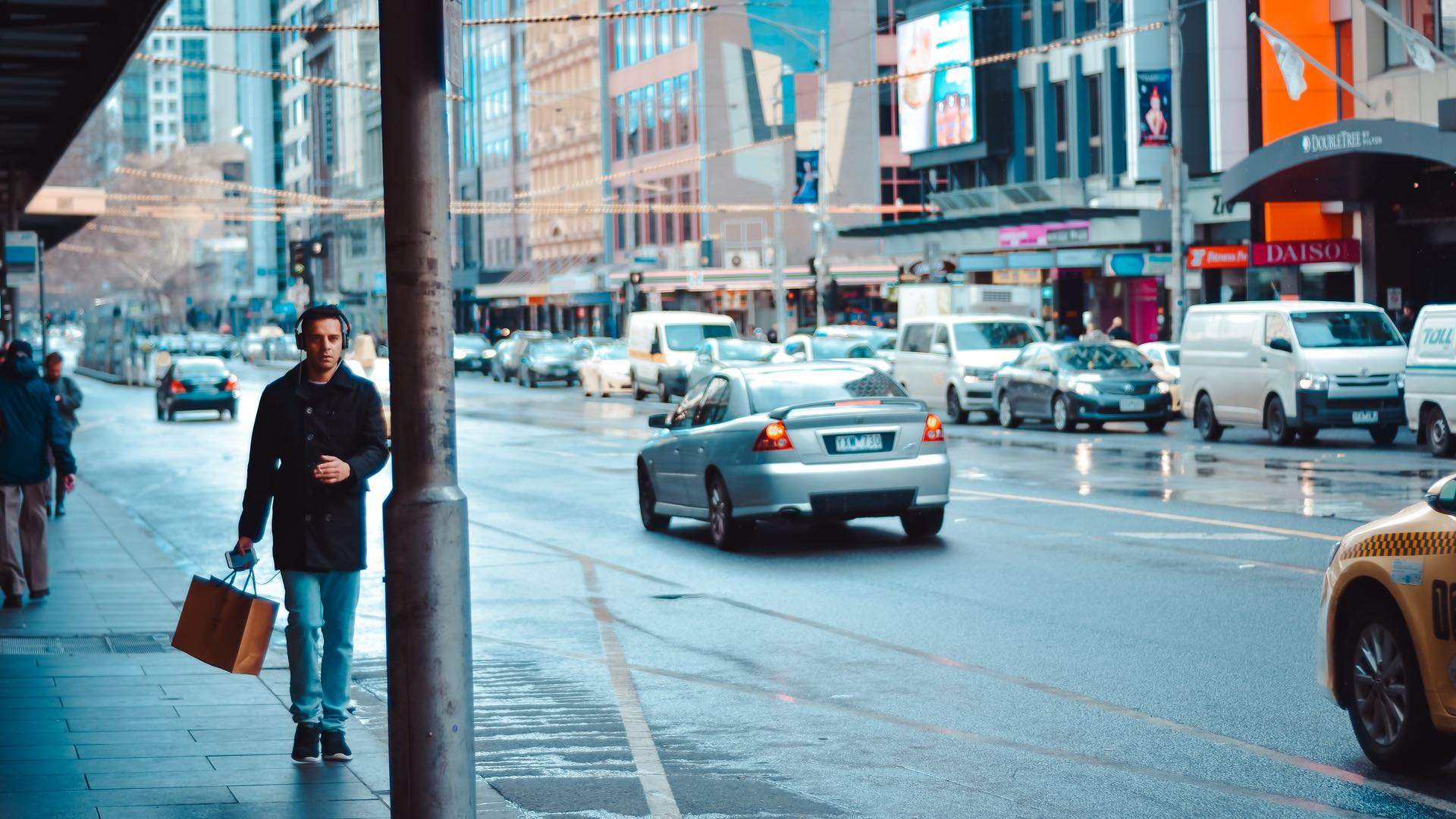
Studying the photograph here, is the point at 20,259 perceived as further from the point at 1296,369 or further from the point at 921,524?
the point at 921,524

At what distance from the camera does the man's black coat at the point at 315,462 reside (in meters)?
8.11

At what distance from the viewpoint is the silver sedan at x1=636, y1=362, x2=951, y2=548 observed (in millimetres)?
16172

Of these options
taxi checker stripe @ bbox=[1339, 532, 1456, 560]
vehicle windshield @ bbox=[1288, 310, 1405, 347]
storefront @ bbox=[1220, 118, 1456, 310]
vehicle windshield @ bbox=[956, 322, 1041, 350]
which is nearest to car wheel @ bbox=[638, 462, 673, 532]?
taxi checker stripe @ bbox=[1339, 532, 1456, 560]

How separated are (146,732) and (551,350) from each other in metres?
52.5

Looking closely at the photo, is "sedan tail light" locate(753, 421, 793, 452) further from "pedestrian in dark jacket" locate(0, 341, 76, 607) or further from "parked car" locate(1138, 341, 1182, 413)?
"parked car" locate(1138, 341, 1182, 413)

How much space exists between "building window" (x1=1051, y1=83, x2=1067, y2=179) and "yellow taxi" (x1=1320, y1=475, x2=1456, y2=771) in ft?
173

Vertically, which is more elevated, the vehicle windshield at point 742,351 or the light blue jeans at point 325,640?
the vehicle windshield at point 742,351

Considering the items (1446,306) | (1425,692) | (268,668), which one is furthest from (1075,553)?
(1446,306)

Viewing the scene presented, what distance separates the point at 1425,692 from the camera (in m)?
7.40

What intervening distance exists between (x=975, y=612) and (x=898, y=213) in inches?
2815

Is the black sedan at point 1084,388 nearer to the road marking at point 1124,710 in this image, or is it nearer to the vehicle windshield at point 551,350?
the road marking at point 1124,710

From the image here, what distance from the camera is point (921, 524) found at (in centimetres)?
1712

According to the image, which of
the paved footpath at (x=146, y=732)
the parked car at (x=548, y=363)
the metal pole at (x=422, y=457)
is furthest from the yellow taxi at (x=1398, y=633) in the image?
the parked car at (x=548, y=363)

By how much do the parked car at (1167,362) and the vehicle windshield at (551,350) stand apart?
86.8 feet
